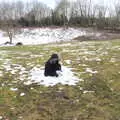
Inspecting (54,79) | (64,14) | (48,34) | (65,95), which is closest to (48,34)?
(48,34)

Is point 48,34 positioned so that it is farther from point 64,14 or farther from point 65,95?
point 65,95

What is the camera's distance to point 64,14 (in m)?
60.9

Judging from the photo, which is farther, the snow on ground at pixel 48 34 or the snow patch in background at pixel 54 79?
the snow on ground at pixel 48 34

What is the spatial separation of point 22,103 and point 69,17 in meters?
56.3

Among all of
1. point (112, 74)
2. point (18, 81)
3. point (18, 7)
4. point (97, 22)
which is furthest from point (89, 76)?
point (18, 7)

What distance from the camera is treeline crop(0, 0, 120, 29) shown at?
57350 millimetres

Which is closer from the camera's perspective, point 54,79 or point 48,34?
point 54,79

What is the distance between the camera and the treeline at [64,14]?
57350mm

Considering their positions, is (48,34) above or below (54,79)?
below

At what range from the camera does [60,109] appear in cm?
728

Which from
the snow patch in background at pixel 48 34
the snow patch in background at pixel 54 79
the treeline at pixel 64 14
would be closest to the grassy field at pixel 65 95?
the snow patch in background at pixel 54 79

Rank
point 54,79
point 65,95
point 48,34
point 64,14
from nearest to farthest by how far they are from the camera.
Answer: point 65,95
point 54,79
point 48,34
point 64,14

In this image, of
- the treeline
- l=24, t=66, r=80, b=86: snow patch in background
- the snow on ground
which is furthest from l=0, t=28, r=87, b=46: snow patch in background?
l=24, t=66, r=80, b=86: snow patch in background

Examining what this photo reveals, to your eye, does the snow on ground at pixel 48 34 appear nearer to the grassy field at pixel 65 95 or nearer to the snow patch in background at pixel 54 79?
the grassy field at pixel 65 95
